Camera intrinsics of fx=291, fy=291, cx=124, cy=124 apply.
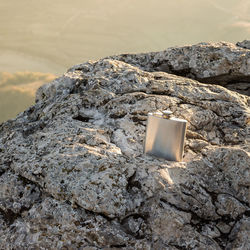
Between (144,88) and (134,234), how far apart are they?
12.4 feet

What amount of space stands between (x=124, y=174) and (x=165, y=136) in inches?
45.1

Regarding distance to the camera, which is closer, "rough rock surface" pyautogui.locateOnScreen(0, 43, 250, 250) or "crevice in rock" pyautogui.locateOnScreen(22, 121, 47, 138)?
"rough rock surface" pyautogui.locateOnScreen(0, 43, 250, 250)

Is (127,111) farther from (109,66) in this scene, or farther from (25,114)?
(25,114)

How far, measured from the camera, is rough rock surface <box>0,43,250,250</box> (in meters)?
4.27

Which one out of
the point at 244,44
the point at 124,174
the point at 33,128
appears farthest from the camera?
the point at 244,44

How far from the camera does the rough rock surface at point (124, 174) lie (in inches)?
168

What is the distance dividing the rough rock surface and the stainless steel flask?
0.18 metres

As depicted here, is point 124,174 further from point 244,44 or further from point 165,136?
point 244,44

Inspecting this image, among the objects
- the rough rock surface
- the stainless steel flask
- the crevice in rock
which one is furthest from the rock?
the crevice in rock

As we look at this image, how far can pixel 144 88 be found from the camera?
708cm

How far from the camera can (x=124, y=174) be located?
4734 mm

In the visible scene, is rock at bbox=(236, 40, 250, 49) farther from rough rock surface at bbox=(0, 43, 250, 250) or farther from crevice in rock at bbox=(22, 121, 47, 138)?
crevice in rock at bbox=(22, 121, 47, 138)

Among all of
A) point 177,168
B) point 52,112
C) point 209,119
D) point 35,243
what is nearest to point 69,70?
point 52,112

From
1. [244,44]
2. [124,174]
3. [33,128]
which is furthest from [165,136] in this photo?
[244,44]
